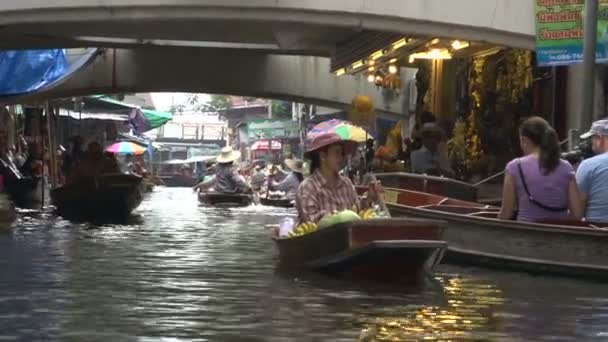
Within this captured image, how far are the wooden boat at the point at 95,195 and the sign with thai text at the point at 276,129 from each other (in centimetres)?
3492

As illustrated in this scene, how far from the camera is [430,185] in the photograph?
57.4ft

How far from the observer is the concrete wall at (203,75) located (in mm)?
31875

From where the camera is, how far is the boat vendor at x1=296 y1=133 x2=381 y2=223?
40.3ft

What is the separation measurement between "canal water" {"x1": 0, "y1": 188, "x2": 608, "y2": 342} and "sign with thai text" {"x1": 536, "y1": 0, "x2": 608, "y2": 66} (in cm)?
314

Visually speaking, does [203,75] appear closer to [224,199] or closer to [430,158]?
[224,199]

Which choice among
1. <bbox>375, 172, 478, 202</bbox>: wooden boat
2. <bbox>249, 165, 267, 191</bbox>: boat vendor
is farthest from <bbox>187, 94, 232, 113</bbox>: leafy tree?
<bbox>375, 172, 478, 202</bbox>: wooden boat

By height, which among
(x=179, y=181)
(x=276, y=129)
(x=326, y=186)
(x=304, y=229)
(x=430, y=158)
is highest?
(x=276, y=129)

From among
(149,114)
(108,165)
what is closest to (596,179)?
(108,165)

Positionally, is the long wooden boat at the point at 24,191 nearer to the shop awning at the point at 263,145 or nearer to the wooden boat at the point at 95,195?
the wooden boat at the point at 95,195

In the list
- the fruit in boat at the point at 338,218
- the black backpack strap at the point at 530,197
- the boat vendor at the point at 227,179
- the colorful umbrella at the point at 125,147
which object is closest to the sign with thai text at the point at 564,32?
the black backpack strap at the point at 530,197

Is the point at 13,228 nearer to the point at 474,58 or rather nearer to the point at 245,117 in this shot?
the point at 474,58

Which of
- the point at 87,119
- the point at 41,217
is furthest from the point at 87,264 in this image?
the point at 87,119

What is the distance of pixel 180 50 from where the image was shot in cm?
2995

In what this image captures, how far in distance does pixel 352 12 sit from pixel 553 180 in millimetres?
6232
